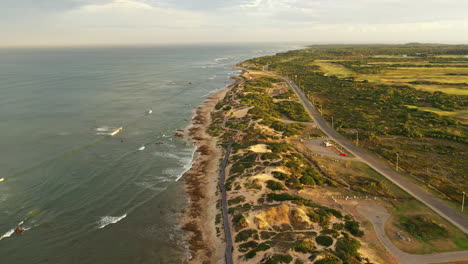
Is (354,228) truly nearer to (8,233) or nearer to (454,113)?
(8,233)

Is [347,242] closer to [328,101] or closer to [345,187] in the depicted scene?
[345,187]

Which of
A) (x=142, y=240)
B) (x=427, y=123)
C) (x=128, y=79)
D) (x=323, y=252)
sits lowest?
(x=142, y=240)

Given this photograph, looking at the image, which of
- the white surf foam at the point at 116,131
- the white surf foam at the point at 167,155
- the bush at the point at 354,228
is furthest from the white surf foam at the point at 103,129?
the bush at the point at 354,228

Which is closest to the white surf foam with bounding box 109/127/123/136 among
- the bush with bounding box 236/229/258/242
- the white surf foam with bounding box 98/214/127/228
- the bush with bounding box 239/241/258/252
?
the white surf foam with bounding box 98/214/127/228

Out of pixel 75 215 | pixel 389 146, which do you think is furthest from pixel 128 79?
pixel 389 146

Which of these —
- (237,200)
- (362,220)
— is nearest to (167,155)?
(237,200)
